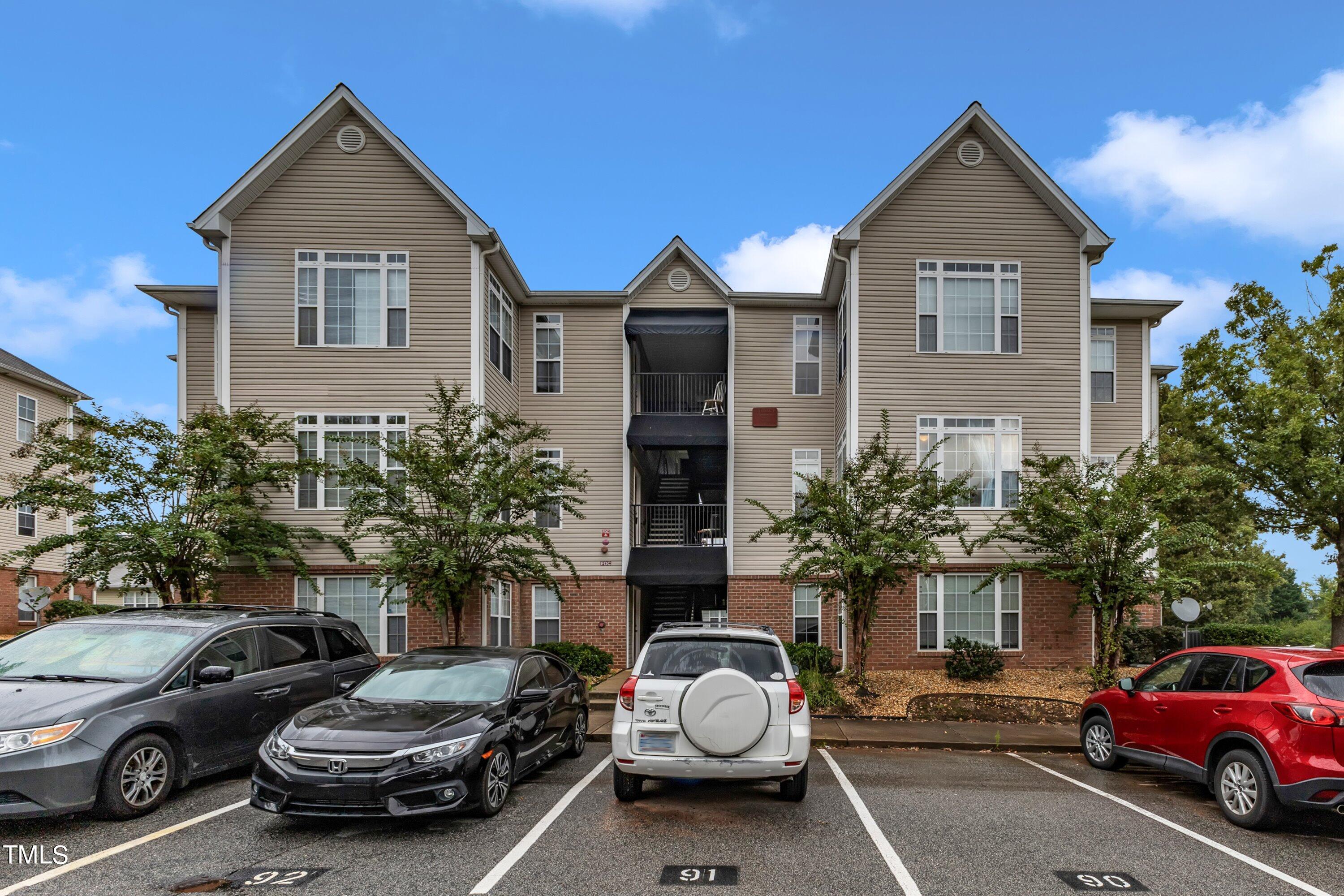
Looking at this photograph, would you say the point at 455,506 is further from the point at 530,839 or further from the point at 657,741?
the point at 530,839

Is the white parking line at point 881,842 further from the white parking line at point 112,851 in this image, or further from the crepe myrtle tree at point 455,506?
the crepe myrtle tree at point 455,506

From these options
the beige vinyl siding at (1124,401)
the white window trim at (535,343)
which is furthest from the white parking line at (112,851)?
the beige vinyl siding at (1124,401)

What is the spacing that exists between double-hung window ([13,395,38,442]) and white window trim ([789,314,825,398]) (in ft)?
83.6

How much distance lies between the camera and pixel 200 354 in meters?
18.4

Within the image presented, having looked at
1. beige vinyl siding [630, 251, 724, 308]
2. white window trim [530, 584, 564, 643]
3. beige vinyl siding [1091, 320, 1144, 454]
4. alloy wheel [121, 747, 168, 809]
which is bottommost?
white window trim [530, 584, 564, 643]

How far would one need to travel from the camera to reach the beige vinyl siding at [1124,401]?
761 inches

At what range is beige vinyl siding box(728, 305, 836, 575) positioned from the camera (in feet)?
63.1

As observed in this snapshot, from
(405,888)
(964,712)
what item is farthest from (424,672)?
(964,712)

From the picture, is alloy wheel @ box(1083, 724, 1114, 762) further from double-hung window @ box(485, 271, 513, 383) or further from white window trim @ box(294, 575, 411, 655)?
double-hung window @ box(485, 271, 513, 383)

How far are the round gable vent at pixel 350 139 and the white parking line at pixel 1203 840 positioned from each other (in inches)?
582

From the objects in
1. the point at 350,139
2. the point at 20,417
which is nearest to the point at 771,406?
the point at 350,139

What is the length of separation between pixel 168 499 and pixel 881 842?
12.7 m

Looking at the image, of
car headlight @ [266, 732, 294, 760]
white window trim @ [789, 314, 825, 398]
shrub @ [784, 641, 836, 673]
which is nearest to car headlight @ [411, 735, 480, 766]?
car headlight @ [266, 732, 294, 760]

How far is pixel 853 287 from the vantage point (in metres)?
17.2
